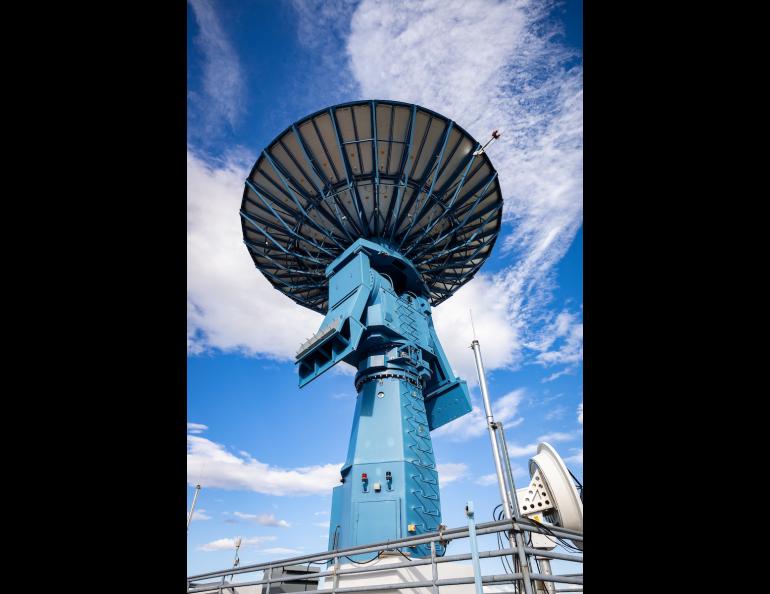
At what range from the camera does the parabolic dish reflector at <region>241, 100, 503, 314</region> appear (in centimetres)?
1541

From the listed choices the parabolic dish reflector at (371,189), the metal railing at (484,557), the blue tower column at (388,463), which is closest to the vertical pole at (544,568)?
the metal railing at (484,557)

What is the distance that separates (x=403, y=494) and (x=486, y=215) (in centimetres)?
1261

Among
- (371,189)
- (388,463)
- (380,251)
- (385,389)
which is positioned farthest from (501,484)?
(371,189)

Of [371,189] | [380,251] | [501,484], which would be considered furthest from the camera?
[371,189]

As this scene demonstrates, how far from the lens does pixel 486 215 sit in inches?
744

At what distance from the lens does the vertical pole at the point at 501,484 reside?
4406mm

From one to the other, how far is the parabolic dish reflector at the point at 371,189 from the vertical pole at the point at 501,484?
10606mm

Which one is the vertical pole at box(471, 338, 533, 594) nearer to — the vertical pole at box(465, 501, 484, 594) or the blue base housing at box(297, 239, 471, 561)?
the vertical pole at box(465, 501, 484, 594)

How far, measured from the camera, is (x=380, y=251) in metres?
16.1

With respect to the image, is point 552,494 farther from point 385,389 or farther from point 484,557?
point 385,389

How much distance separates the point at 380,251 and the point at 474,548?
40.5 ft
